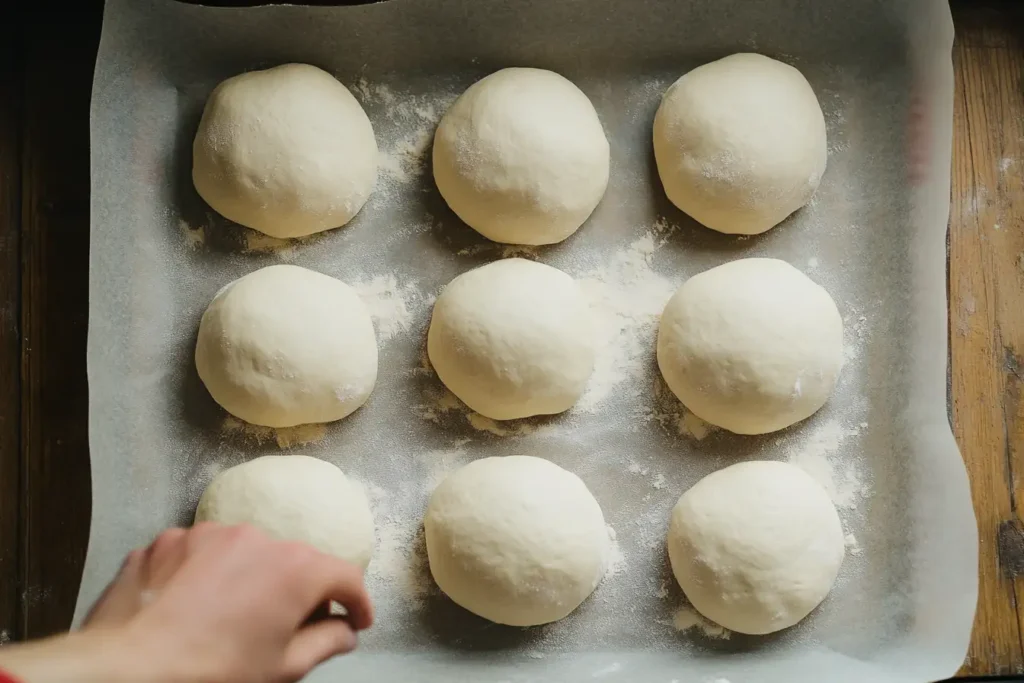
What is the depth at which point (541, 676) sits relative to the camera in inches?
57.1

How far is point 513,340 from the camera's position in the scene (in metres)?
1.48

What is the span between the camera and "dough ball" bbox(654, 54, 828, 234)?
1519 millimetres

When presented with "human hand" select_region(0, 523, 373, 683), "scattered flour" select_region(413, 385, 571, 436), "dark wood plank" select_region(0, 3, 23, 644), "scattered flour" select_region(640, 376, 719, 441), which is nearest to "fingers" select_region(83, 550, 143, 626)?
"human hand" select_region(0, 523, 373, 683)

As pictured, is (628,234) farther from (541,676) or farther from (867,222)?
(541,676)

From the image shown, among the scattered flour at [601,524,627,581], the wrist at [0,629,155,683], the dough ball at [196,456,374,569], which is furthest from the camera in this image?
the scattered flour at [601,524,627,581]

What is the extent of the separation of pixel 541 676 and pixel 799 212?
Result: 0.96 meters

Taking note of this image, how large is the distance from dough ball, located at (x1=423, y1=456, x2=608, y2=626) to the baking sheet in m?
0.07

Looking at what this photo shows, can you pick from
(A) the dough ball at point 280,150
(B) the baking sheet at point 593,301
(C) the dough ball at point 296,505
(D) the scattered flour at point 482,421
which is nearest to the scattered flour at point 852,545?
(B) the baking sheet at point 593,301

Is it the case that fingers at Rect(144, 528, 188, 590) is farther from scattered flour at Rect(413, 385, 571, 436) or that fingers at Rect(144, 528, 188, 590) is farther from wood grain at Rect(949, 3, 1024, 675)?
wood grain at Rect(949, 3, 1024, 675)

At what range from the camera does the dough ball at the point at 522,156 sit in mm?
1518

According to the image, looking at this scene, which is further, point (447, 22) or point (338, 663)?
point (447, 22)

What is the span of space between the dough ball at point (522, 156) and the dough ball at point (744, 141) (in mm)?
157

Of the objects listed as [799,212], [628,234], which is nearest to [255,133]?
[628,234]

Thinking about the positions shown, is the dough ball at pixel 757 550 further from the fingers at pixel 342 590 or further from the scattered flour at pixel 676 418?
the fingers at pixel 342 590
